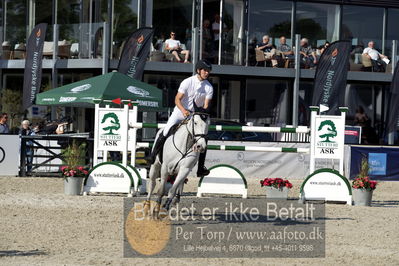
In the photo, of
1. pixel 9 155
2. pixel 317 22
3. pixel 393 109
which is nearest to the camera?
pixel 9 155

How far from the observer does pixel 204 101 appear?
48.3 ft

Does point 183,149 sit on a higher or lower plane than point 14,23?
lower

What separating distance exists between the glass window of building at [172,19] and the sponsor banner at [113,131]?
15.6 metres

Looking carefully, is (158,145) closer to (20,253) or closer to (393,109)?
(20,253)

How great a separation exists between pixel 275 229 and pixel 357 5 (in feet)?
87.5

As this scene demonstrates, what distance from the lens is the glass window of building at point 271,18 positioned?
3638 centimetres

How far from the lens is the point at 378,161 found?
27031 millimetres

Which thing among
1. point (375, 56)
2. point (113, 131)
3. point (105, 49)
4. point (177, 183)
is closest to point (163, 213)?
point (177, 183)

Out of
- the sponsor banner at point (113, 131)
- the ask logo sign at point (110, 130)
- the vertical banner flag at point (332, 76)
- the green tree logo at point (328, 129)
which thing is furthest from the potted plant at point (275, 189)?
the vertical banner flag at point (332, 76)

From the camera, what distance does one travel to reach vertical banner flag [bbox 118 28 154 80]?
31.3m

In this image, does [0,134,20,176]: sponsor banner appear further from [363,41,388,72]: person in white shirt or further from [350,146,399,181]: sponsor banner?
[363,41,388,72]: person in white shirt

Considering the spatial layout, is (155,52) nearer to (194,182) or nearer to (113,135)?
(194,182)

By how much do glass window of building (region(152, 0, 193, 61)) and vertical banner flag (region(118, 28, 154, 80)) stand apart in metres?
2.81

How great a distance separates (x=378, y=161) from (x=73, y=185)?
11.7m
